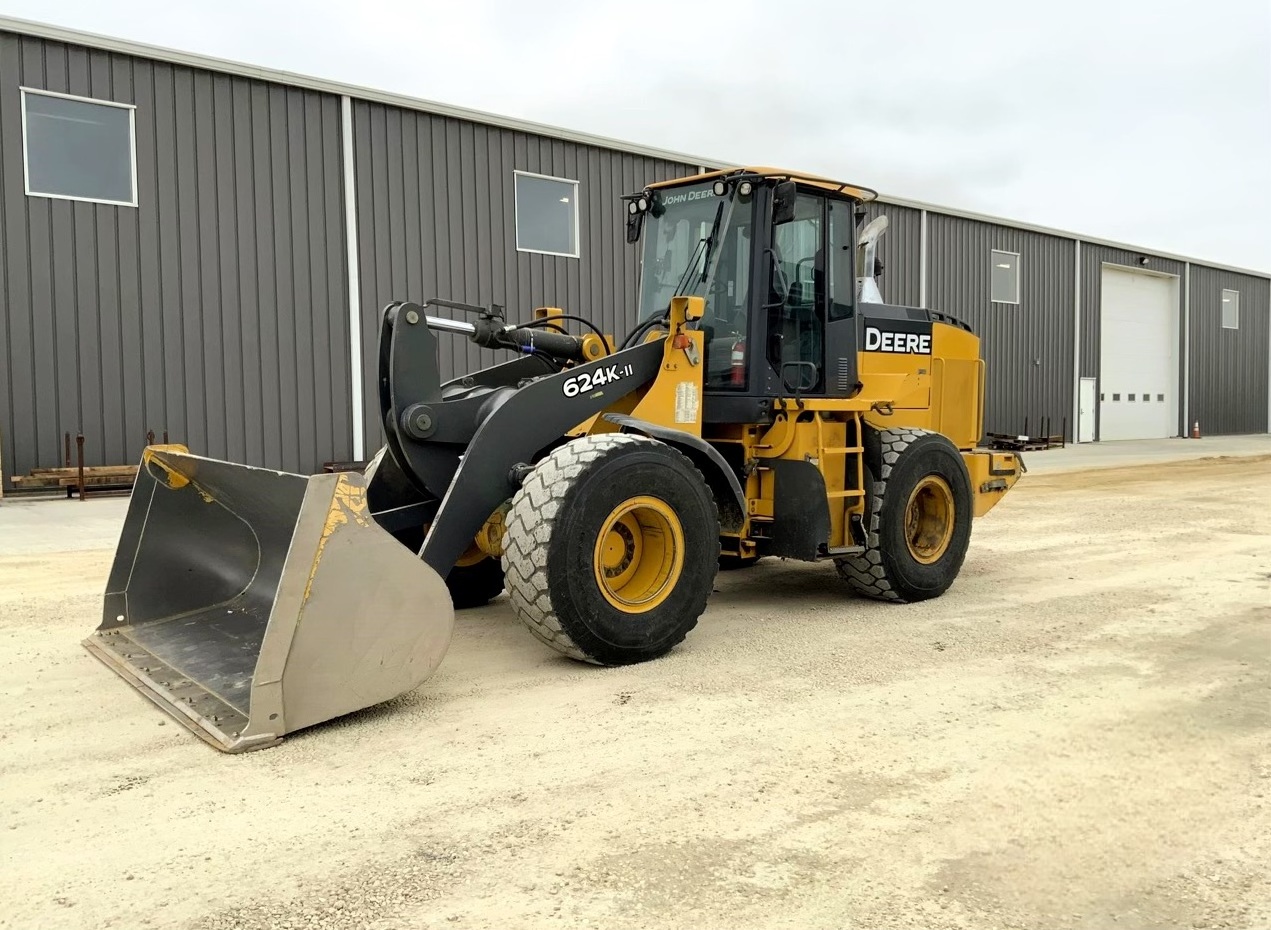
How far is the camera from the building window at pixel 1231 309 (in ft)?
103

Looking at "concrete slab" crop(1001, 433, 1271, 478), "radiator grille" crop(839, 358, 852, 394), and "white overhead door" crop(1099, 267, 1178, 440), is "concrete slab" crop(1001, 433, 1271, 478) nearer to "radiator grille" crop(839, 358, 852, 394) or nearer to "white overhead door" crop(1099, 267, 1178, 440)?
"white overhead door" crop(1099, 267, 1178, 440)

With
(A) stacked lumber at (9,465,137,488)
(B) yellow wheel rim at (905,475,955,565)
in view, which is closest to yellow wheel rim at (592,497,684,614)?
(B) yellow wheel rim at (905,475,955,565)

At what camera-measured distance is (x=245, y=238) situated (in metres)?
13.3

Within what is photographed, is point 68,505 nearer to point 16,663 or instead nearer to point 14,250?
point 14,250

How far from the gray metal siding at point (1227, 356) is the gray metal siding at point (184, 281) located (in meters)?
26.4

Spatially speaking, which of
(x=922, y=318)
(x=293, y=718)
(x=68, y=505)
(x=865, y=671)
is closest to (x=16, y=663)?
(x=293, y=718)

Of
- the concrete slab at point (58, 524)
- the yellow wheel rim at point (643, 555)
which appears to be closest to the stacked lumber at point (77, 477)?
the concrete slab at point (58, 524)

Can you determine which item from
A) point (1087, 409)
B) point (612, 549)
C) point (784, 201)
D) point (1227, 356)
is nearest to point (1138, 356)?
point (1087, 409)

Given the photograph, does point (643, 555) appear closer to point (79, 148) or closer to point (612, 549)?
point (612, 549)

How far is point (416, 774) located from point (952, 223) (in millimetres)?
22100

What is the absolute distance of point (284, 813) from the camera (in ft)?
10.5

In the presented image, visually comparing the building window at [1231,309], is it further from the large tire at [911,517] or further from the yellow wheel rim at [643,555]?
the yellow wheel rim at [643,555]

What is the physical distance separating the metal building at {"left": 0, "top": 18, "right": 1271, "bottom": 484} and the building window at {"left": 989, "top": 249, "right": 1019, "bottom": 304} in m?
9.67

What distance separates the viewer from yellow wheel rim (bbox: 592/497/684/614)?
4957 millimetres
